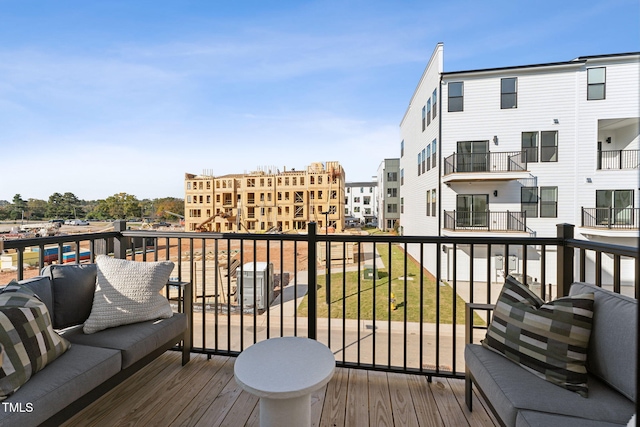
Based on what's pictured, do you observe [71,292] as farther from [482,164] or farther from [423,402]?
[482,164]

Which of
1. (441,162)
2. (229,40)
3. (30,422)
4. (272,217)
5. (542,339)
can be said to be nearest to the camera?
(30,422)

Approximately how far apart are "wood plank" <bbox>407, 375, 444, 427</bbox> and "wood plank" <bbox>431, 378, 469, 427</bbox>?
0.03m

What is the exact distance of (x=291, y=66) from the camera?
7.54m

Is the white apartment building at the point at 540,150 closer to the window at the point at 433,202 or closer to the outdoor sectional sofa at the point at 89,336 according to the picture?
the window at the point at 433,202

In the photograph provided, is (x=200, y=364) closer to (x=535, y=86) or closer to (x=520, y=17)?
(x=520, y=17)

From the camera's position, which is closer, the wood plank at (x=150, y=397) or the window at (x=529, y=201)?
the wood plank at (x=150, y=397)

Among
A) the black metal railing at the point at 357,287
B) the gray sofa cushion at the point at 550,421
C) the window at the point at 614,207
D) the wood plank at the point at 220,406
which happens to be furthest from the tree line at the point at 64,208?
the window at the point at 614,207

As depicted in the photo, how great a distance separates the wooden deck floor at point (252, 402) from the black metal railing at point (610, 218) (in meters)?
11.3

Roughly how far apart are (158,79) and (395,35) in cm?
583

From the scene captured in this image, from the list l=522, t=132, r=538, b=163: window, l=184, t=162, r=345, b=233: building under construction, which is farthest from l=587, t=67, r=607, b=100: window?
l=184, t=162, r=345, b=233: building under construction

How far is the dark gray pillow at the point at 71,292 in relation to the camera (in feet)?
6.16

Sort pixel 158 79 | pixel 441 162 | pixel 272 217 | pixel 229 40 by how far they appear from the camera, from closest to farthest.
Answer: pixel 229 40 < pixel 158 79 < pixel 441 162 < pixel 272 217

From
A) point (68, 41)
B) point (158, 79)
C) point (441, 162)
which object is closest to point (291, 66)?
point (158, 79)

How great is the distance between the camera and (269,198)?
2956 cm
